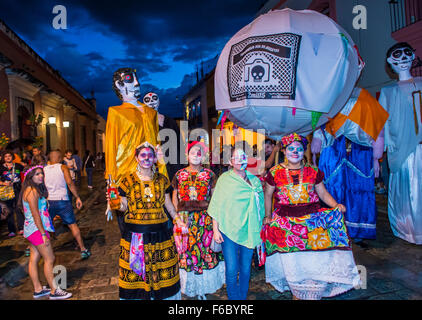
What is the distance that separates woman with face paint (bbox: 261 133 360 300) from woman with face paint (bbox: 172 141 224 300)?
2.16 ft

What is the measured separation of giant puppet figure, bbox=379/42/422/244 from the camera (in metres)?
5.15

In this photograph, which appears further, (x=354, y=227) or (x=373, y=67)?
(x=373, y=67)

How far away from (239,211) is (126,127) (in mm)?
A: 1548

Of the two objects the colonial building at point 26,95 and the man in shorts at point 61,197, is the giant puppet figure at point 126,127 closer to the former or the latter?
the man in shorts at point 61,197

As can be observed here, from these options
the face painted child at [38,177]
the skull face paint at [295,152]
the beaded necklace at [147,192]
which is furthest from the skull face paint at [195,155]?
the face painted child at [38,177]

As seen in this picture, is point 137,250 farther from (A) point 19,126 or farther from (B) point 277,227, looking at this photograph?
(A) point 19,126

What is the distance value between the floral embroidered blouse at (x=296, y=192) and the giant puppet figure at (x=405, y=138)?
2.75 m

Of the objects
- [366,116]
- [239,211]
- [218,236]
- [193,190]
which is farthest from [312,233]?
[366,116]

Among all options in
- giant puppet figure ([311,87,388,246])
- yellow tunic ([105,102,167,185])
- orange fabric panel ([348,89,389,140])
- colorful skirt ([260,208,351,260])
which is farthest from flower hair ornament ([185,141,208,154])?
orange fabric panel ([348,89,389,140])

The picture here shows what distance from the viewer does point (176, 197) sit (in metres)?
3.85

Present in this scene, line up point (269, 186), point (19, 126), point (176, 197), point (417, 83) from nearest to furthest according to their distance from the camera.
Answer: point (269, 186), point (176, 197), point (417, 83), point (19, 126)

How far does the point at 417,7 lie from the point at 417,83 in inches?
199

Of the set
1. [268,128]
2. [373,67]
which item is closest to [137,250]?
[268,128]

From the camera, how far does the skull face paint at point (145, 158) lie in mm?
3066
